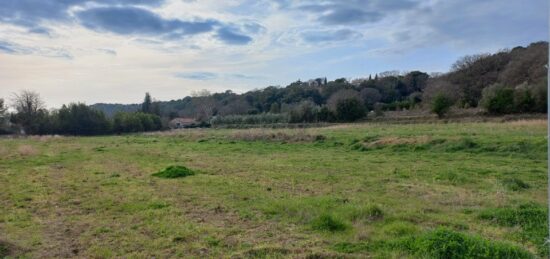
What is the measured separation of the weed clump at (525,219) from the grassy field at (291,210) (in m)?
0.03

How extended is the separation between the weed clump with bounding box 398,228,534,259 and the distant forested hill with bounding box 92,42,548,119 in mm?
41098

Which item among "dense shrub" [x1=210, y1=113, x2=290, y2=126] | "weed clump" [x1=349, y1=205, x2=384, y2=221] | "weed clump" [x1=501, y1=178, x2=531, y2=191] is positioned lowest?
"weed clump" [x1=501, y1=178, x2=531, y2=191]

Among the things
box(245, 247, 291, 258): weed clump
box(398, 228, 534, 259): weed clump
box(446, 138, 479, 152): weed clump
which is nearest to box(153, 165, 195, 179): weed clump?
box(245, 247, 291, 258): weed clump

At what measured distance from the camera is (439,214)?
8078 mm

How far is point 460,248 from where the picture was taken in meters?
5.27

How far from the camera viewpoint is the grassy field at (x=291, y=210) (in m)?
6.12

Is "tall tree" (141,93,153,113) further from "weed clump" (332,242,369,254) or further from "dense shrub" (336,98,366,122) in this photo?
"weed clump" (332,242,369,254)

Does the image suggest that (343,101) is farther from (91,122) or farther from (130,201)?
(130,201)

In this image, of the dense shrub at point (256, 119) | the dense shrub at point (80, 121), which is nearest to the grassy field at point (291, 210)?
the dense shrub at point (256, 119)

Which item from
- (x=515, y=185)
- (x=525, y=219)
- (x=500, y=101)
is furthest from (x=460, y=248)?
(x=500, y=101)

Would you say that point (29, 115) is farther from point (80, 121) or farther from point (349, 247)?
point (349, 247)

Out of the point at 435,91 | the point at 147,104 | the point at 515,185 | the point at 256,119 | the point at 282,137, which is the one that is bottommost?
the point at 515,185

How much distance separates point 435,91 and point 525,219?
232 feet

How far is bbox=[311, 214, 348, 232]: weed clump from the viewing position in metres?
7.09
